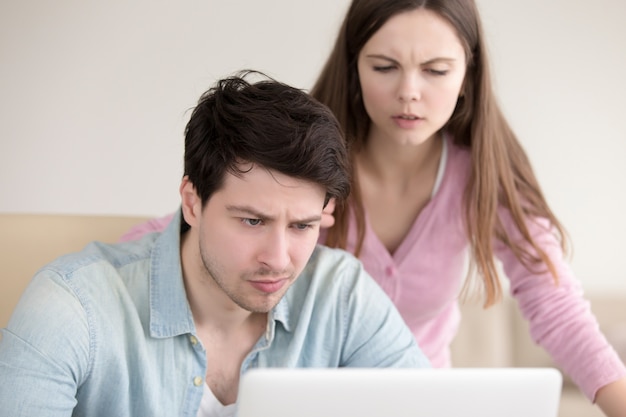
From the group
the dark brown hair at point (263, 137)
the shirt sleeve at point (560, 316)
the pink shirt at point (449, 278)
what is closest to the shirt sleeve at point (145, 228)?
the pink shirt at point (449, 278)

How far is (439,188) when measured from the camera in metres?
1.79

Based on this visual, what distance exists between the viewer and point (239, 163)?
132 centimetres

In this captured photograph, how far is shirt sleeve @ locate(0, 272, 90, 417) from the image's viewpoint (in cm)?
118

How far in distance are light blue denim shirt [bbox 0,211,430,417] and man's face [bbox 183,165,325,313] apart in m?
0.10

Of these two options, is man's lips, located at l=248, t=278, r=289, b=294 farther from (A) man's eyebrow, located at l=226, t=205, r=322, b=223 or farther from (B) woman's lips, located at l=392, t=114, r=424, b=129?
(B) woman's lips, located at l=392, t=114, r=424, b=129

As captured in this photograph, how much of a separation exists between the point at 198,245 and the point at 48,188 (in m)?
1.61

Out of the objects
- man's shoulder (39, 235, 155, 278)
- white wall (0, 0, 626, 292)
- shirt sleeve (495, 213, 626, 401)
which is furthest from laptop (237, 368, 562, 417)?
white wall (0, 0, 626, 292)

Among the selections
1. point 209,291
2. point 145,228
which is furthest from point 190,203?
point 145,228

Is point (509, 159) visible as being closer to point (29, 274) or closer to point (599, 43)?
point (29, 274)

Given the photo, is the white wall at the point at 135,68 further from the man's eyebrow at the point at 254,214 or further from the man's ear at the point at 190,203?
the man's eyebrow at the point at 254,214

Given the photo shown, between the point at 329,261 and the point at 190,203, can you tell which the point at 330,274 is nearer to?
the point at 329,261

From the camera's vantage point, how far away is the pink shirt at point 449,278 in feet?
5.36

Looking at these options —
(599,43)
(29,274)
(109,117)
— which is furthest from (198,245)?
(599,43)

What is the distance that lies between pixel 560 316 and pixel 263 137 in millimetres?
689
